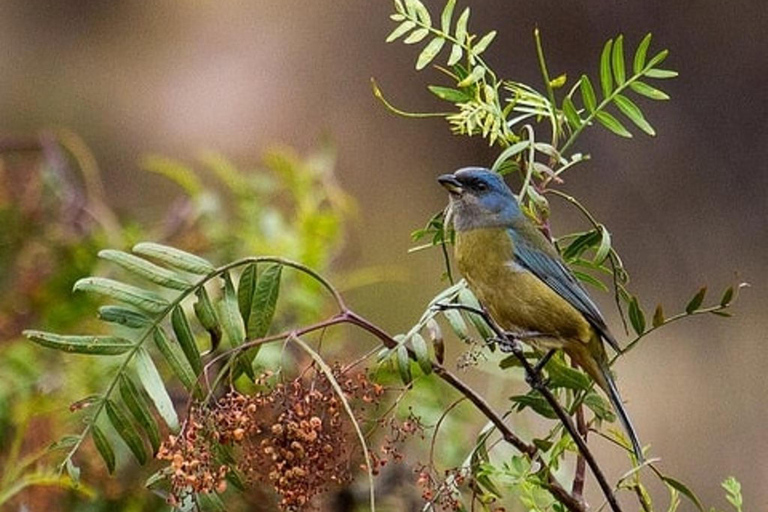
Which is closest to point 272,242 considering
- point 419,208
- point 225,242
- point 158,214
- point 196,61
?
point 225,242

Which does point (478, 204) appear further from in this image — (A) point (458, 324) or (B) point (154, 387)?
(B) point (154, 387)

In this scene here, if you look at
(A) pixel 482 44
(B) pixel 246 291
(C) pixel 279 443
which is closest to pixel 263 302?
(B) pixel 246 291

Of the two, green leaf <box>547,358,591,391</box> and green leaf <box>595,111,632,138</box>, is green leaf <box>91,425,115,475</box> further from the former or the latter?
green leaf <box>595,111,632,138</box>

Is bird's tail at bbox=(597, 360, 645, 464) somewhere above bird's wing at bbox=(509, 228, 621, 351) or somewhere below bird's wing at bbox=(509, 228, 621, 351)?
below

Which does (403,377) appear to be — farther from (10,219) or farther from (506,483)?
(10,219)

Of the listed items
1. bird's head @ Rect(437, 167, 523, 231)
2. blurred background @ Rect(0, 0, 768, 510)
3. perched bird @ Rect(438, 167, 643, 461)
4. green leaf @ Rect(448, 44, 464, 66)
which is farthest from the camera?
blurred background @ Rect(0, 0, 768, 510)

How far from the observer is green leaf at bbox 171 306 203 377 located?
94 cm

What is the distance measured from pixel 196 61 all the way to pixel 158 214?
3.51ft

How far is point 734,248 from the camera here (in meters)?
3.91

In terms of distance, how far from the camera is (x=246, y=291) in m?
0.95

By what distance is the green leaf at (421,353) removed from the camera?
0.87 m

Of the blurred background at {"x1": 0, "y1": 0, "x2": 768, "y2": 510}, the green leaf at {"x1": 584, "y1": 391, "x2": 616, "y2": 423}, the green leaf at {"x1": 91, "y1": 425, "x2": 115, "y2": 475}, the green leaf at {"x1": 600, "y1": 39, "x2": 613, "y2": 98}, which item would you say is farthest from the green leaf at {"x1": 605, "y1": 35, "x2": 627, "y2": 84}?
the blurred background at {"x1": 0, "y1": 0, "x2": 768, "y2": 510}

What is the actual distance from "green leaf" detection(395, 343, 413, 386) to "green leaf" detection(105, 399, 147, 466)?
18cm

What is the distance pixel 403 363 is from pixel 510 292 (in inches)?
13.9
